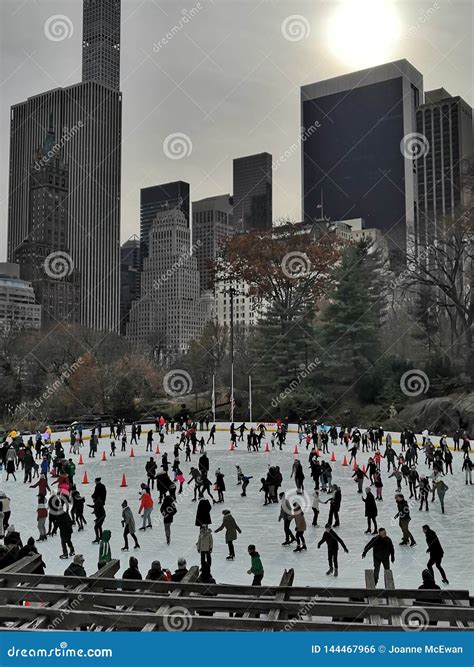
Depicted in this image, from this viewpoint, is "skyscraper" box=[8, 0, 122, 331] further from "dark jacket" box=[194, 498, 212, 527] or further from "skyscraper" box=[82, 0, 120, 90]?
"dark jacket" box=[194, 498, 212, 527]

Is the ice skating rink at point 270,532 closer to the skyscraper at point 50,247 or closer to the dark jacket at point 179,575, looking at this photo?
the dark jacket at point 179,575

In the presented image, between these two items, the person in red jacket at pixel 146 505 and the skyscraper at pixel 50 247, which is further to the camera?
the skyscraper at pixel 50 247

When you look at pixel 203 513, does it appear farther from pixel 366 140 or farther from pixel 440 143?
pixel 366 140

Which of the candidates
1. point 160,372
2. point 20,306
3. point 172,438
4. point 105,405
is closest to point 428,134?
point 20,306


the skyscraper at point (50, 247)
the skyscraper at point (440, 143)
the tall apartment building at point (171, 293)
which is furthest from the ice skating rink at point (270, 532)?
the skyscraper at point (440, 143)

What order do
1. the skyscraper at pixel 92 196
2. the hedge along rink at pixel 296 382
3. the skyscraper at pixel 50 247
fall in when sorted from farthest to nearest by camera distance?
the skyscraper at pixel 92 196 → the skyscraper at pixel 50 247 → the hedge along rink at pixel 296 382

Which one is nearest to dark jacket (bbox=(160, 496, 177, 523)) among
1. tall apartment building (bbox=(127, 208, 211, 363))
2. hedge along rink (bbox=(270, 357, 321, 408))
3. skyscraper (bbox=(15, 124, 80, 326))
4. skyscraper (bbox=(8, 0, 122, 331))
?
hedge along rink (bbox=(270, 357, 321, 408))

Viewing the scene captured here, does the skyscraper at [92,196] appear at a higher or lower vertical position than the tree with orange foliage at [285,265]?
higher
